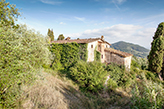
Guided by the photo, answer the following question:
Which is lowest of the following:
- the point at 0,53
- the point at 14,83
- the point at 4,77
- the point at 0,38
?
the point at 14,83

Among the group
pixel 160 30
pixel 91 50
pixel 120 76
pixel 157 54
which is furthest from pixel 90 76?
pixel 160 30

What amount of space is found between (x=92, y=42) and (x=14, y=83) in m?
13.0

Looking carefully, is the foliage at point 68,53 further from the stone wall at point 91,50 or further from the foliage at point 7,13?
the foliage at point 7,13

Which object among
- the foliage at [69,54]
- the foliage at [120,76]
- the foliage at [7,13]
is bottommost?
the foliage at [120,76]

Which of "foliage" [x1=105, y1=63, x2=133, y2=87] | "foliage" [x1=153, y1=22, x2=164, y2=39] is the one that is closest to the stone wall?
"foliage" [x1=105, y1=63, x2=133, y2=87]

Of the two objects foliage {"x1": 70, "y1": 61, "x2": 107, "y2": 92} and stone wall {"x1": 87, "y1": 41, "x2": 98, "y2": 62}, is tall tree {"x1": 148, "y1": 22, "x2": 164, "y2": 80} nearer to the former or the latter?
stone wall {"x1": 87, "y1": 41, "x2": 98, "y2": 62}

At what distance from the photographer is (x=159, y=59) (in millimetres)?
16125

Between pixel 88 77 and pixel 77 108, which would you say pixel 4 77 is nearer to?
pixel 77 108

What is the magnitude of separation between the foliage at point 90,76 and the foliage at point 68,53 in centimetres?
363

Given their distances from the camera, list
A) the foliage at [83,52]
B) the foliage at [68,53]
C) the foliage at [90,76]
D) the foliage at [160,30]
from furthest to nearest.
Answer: the foliage at [160,30] < the foliage at [83,52] < the foliage at [68,53] < the foliage at [90,76]

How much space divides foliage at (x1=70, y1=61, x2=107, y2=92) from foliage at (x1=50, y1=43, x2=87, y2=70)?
11.9 feet

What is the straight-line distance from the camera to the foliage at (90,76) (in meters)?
10.5

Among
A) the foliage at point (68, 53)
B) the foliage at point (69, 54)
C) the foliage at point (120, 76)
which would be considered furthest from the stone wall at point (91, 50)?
the foliage at point (120, 76)

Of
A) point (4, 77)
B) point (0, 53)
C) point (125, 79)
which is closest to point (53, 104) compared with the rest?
point (4, 77)
